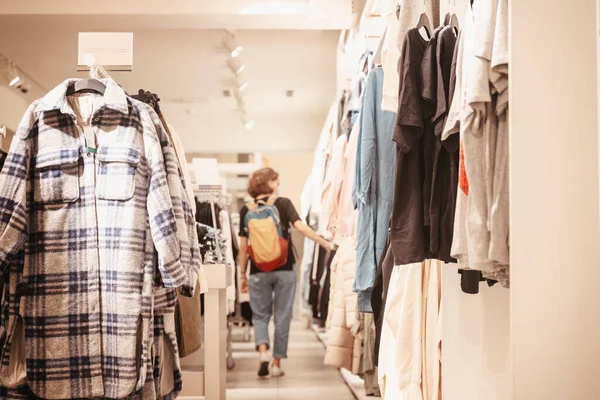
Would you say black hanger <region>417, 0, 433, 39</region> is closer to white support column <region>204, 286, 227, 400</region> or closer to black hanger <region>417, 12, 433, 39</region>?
black hanger <region>417, 12, 433, 39</region>

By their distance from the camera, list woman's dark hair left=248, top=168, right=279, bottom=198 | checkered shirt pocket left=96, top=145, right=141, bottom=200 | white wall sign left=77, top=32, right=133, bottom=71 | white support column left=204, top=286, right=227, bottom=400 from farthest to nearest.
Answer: woman's dark hair left=248, top=168, right=279, bottom=198, white support column left=204, top=286, right=227, bottom=400, white wall sign left=77, top=32, right=133, bottom=71, checkered shirt pocket left=96, top=145, right=141, bottom=200

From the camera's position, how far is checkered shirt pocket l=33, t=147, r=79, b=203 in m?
2.03

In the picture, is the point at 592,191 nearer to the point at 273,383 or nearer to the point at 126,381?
the point at 126,381

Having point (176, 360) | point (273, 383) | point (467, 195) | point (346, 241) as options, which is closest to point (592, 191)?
point (467, 195)

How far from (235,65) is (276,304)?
267 centimetres

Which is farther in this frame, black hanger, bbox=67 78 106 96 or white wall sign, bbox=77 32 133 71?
white wall sign, bbox=77 32 133 71

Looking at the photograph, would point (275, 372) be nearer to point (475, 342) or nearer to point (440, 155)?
point (475, 342)

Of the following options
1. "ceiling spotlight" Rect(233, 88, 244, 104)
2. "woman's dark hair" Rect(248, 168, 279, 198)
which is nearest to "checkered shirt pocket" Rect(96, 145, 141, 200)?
"woman's dark hair" Rect(248, 168, 279, 198)

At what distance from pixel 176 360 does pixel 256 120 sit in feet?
25.9

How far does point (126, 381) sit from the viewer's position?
1973 millimetres

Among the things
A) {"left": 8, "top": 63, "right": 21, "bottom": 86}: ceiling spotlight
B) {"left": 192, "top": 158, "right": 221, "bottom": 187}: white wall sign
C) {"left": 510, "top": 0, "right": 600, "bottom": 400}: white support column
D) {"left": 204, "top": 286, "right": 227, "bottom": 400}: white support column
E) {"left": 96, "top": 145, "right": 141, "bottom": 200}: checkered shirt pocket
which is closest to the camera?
{"left": 510, "top": 0, "right": 600, "bottom": 400}: white support column

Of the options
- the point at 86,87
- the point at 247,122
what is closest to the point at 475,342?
the point at 86,87

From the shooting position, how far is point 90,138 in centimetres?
207

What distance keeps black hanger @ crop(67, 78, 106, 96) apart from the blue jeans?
10.4 ft
